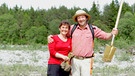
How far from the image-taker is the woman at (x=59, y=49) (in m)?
3.71

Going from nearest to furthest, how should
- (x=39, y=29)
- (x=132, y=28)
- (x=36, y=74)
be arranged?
(x=36, y=74) → (x=132, y=28) → (x=39, y=29)

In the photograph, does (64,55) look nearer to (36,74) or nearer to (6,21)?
(36,74)

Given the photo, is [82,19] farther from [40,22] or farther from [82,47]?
[40,22]

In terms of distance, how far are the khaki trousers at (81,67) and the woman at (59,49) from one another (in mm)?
127

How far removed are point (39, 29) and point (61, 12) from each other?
12.6m

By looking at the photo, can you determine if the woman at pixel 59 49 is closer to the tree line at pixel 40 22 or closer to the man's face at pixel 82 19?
the man's face at pixel 82 19

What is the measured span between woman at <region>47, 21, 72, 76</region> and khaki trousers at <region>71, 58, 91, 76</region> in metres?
0.13

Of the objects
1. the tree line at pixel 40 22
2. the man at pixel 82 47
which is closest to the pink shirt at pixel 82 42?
the man at pixel 82 47

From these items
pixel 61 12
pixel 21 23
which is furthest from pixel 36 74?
pixel 61 12

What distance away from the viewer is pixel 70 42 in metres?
3.76

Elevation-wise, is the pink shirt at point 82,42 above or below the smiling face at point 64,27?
below

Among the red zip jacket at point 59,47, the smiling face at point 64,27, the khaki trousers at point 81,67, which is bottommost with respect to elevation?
the khaki trousers at point 81,67

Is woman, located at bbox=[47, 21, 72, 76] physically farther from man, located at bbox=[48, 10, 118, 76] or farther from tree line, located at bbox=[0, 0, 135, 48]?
tree line, located at bbox=[0, 0, 135, 48]

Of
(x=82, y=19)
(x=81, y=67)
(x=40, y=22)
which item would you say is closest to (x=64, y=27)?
(x=82, y=19)
